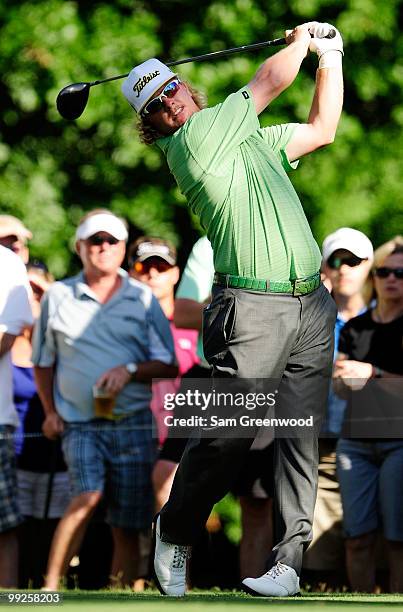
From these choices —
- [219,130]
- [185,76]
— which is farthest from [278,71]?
[185,76]

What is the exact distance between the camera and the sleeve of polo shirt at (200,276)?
23.7 ft

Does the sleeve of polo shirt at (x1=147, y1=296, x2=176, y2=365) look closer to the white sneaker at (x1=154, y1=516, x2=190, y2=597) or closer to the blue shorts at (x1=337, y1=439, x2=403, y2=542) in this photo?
the blue shorts at (x1=337, y1=439, x2=403, y2=542)

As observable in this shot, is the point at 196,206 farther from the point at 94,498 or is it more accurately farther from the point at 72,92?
the point at 94,498

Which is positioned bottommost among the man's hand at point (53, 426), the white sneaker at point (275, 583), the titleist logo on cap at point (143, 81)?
the white sneaker at point (275, 583)

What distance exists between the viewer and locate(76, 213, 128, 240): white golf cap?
25.1 feet

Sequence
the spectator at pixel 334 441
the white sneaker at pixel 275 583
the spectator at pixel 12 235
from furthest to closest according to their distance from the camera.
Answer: the spectator at pixel 12 235 → the spectator at pixel 334 441 → the white sneaker at pixel 275 583

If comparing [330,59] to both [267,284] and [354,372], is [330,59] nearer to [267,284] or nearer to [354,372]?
[267,284]

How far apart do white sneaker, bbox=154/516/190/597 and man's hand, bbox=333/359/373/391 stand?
1.85 m

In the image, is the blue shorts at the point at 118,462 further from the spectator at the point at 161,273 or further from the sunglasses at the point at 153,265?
the sunglasses at the point at 153,265

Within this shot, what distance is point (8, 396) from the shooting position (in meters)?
7.12

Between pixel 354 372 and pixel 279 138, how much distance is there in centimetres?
185

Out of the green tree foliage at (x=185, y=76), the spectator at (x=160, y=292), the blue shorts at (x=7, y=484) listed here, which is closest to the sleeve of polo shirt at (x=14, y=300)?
the blue shorts at (x=7, y=484)

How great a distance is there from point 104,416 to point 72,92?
2.00 m

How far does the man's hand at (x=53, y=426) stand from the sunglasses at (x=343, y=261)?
172cm
